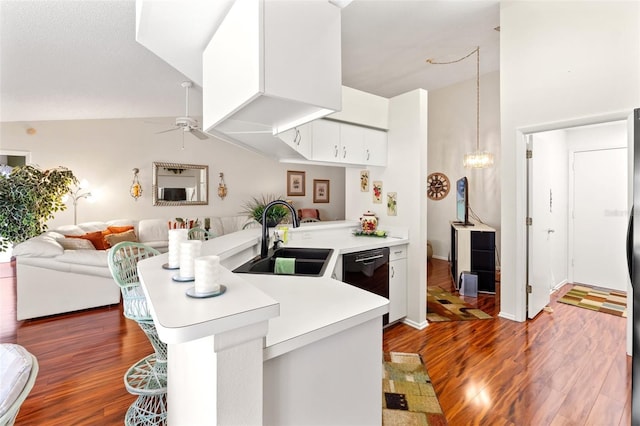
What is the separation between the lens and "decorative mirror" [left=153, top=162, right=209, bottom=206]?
5977mm

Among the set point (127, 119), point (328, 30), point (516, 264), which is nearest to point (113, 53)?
point (328, 30)

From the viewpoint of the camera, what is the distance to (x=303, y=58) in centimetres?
107

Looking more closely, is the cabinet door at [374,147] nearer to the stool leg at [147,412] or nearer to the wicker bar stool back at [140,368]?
the wicker bar stool back at [140,368]

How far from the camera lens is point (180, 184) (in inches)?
244

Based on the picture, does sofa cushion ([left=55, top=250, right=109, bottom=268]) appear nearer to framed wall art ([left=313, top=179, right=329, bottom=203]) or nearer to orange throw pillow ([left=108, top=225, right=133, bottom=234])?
orange throw pillow ([left=108, top=225, right=133, bottom=234])

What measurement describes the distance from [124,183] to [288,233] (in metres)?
4.56

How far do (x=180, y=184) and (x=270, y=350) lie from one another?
6070 mm

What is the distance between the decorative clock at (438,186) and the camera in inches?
241

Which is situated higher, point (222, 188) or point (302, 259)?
point (222, 188)

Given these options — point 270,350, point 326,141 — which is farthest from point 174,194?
point 270,350

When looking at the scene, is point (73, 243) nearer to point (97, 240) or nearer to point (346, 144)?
point (97, 240)

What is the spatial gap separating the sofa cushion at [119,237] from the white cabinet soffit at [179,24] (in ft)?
14.0

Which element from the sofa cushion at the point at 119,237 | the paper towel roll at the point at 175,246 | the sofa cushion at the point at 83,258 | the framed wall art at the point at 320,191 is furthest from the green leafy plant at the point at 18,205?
the framed wall art at the point at 320,191

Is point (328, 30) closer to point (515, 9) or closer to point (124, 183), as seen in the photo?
point (515, 9)
